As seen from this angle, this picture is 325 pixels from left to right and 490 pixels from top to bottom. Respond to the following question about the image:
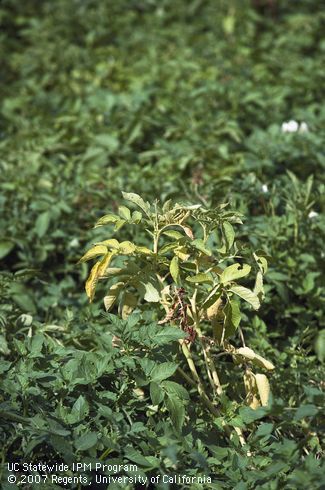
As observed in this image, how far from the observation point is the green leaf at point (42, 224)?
12.5 feet

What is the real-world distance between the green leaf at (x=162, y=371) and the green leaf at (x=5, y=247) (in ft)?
4.43

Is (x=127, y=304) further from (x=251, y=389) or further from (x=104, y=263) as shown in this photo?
(x=251, y=389)

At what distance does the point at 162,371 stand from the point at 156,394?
0.09 metres

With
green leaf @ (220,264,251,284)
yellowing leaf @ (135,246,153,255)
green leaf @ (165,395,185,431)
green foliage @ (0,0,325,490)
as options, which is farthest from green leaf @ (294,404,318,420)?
yellowing leaf @ (135,246,153,255)

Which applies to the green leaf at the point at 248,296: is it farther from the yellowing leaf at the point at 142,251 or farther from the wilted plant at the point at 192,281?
the yellowing leaf at the point at 142,251

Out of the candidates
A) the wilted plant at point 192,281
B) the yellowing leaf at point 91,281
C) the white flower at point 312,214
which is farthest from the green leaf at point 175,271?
the white flower at point 312,214

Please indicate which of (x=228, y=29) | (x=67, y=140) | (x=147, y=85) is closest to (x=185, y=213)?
(x=67, y=140)

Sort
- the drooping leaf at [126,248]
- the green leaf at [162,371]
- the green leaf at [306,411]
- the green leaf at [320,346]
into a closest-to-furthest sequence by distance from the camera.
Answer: the green leaf at [306,411] < the green leaf at [162,371] < the drooping leaf at [126,248] < the green leaf at [320,346]

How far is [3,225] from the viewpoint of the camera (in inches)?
155

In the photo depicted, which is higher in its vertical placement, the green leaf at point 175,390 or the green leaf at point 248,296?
the green leaf at point 248,296

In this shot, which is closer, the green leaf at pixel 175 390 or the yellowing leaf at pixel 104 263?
the green leaf at pixel 175 390

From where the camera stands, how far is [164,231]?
2.87 meters

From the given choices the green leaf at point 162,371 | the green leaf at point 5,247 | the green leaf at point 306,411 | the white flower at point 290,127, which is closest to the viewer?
the green leaf at point 306,411

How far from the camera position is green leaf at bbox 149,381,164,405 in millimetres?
2561
